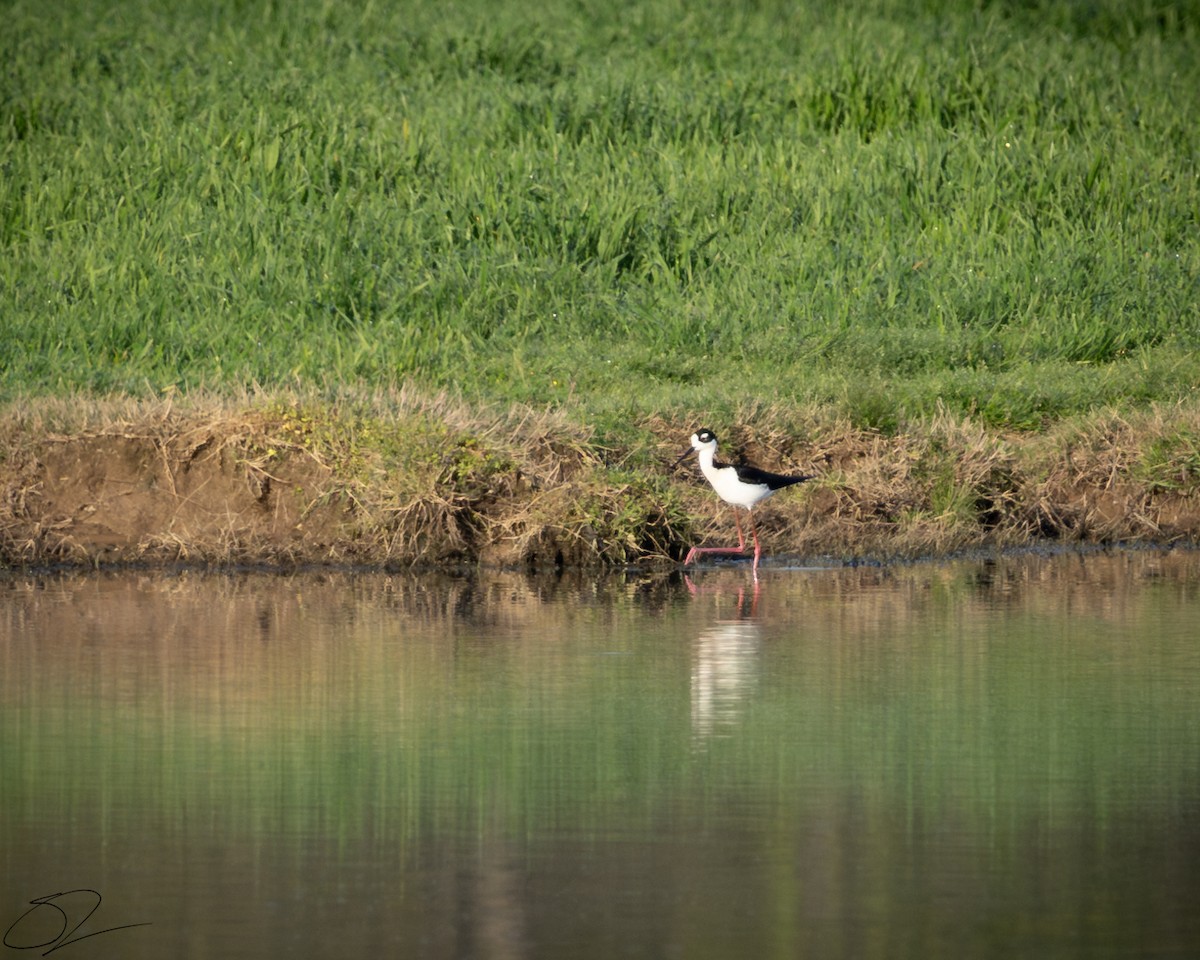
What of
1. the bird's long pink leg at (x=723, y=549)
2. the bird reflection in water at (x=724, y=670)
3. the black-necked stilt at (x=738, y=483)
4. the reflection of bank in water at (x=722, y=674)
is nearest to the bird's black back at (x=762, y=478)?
the black-necked stilt at (x=738, y=483)

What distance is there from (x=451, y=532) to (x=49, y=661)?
162 inches

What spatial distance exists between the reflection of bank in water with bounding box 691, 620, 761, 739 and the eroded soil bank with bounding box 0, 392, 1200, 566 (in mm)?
2897

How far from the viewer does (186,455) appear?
586 inches

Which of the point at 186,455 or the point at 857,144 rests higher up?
the point at 857,144

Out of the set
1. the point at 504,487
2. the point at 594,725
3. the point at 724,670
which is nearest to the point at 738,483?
the point at 504,487

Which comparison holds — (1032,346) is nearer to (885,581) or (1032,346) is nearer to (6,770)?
(885,581)

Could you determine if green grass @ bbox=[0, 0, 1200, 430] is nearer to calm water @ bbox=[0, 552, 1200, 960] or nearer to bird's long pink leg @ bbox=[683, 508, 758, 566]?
bird's long pink leg @ bbox=[683, 508, 758, 566]

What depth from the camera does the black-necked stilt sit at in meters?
14.1

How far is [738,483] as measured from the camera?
1413 centimetres

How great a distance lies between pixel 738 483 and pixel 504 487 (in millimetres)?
1548

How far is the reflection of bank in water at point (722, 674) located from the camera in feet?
30.6

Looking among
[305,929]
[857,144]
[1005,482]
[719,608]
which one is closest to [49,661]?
[719,608]

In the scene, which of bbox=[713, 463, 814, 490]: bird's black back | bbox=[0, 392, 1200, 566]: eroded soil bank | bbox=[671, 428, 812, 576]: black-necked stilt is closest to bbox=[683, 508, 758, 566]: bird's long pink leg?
bbox=[671, 428, 812, 576]: black-necked stilt
